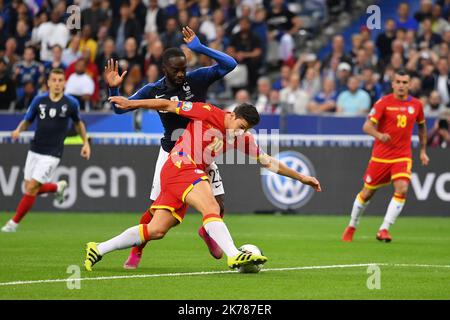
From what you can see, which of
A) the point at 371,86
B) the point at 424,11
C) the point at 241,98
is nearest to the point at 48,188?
the point at 241,98

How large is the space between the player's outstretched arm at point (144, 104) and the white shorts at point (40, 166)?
7.20 m

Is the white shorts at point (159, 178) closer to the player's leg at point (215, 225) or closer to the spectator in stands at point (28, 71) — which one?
the player's leg at point (215, 225)

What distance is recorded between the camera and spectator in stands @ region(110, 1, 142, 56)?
25.5 metres

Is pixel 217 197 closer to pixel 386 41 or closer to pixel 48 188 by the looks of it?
pixel 48 188

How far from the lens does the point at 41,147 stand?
18.2 meters

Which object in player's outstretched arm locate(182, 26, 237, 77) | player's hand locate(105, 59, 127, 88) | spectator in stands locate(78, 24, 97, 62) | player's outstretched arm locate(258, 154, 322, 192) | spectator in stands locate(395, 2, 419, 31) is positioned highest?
spectator in stands locate(395, 2, 419, 31)

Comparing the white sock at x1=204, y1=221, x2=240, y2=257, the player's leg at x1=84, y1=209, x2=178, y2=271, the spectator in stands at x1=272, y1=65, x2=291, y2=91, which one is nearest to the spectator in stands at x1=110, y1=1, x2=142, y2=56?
the spectator in stands at x1=272, y1=65, x2=291, y2=91

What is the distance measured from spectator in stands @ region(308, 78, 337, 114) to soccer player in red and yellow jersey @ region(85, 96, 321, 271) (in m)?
11.6

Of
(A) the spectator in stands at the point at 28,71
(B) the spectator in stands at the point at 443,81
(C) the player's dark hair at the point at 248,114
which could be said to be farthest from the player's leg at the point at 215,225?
(A) the spectator in stands at the point at 28,71

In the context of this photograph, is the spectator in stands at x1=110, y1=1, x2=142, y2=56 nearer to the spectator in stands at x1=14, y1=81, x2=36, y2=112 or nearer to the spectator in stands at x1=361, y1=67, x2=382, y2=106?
the spectator in stands at x1=14, y1=81, x2=36, y2=112

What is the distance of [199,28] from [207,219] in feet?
49.0

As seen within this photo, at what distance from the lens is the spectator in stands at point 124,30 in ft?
83.7
